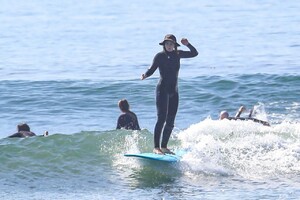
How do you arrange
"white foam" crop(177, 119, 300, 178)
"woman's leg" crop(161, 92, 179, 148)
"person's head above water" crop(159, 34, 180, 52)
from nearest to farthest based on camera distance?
"person's head above water" crop(159, 34, 180, 52) → "woman's leg" crop(161, 92, 179, 148) → "white foam" crop(177, 119, 300, 178)

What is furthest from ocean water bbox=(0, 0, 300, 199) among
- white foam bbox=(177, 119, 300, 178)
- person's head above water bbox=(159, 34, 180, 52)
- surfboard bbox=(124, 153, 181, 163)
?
person's head above water bbox=(159, 34, 180, 52)

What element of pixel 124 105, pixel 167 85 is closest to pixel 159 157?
pixel 167 85

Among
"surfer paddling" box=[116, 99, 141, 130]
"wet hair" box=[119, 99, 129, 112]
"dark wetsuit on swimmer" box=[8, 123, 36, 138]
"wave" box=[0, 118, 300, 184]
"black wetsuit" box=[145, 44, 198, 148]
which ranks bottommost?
"wave" box=[0, 118, 300, 184]

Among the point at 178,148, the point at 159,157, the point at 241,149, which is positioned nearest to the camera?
the point at 159,157

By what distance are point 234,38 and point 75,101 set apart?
19.9 metres

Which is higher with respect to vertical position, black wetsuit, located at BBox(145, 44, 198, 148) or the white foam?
black wetsuit, located at BBox(145, 44, 198, 148)

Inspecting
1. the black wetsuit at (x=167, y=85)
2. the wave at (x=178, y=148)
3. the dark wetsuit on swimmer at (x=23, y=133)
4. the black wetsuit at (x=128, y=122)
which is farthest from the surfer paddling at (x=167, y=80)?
the dark wetsuit on swimmer at (x=23, y=133)

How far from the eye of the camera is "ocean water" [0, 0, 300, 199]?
1500cm

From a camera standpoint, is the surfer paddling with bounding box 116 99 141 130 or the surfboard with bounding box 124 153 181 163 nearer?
the surfboard with bounding box 124 153 181 163

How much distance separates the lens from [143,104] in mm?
27422

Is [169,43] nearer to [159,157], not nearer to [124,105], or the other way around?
[159,157]

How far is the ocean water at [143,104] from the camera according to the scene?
15.0m

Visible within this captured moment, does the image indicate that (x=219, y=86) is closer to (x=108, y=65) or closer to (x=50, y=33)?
(x=108, y=65)

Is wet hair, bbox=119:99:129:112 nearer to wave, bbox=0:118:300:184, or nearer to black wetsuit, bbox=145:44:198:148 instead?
wave, bbox=0:118:300:184
